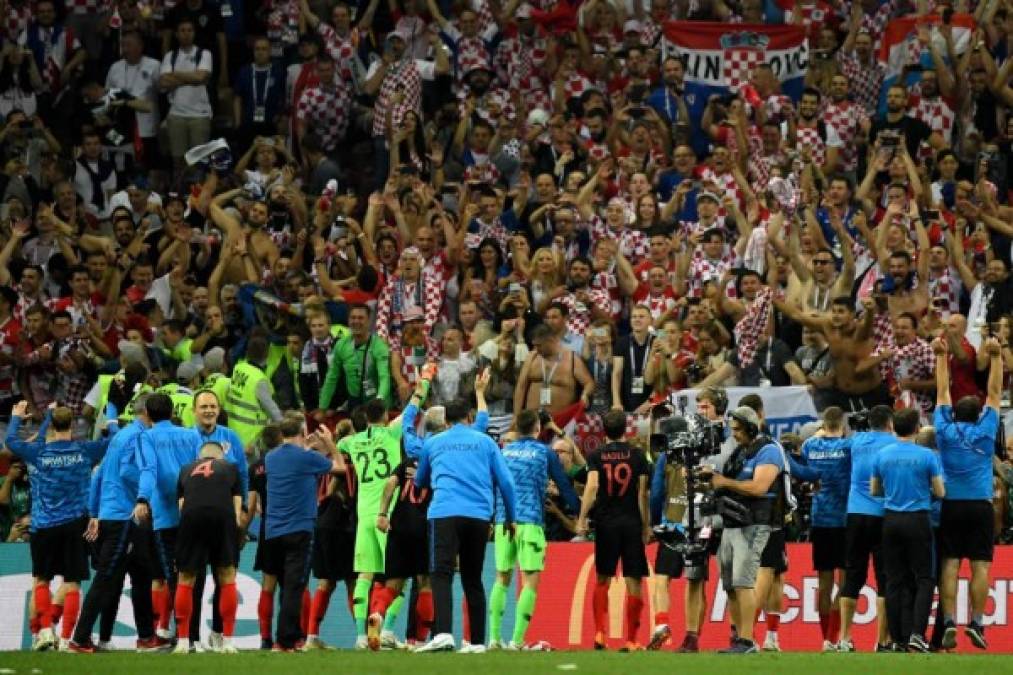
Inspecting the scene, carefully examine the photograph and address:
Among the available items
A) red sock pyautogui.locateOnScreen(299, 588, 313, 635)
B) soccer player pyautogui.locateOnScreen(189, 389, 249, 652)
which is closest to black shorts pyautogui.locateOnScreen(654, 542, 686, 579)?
red sock pyautogui.locateOnScreen(299, 588, 313, 635)

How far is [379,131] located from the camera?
3066cm

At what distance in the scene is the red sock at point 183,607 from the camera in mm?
20031

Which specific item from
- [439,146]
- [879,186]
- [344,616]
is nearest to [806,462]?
[344,616]

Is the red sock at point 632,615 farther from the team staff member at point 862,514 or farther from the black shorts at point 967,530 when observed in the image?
the black shorts at point 967,530

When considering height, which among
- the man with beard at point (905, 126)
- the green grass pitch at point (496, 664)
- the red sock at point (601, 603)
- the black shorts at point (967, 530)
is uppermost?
the man with beard at point (905, 126)

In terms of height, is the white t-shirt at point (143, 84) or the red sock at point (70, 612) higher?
the white t-shirt at point (143, 84)

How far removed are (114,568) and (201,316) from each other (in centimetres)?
712

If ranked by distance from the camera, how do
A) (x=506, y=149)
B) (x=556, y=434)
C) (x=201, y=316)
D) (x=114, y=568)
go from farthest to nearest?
(x=506, y=149) < (x=201, y=316) < (x=556, y=434) < (x=114, y=568)

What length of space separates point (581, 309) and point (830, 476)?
19.1 ft

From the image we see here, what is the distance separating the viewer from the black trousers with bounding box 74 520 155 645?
2069 centimetres

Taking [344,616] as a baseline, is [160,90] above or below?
above

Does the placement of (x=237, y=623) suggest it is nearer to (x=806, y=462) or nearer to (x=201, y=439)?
(x=201, y=439)

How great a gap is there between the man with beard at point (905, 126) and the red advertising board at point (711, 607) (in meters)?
6.89

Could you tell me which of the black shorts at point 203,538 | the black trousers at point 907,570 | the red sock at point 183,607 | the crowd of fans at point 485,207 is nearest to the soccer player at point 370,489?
the black shorts at point 203,538
